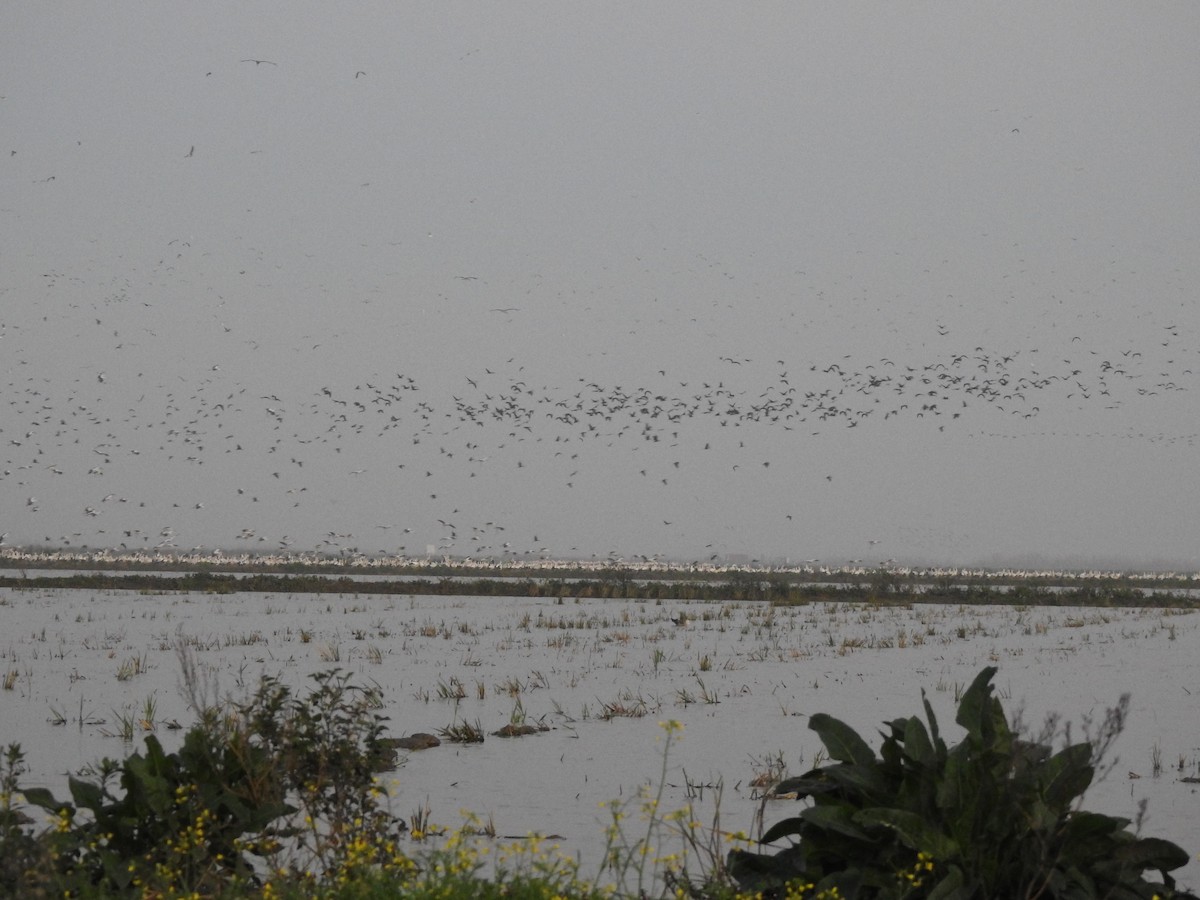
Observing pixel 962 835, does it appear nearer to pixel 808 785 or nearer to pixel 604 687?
pixel 808 785

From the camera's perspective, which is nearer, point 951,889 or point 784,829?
point 951,889

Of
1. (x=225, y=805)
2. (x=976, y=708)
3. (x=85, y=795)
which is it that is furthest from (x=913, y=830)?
(x=85, y=795)

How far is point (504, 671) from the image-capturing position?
1616 centimetres

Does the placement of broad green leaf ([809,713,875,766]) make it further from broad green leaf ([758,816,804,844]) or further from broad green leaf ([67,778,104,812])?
broad green leaf ([67,778,104,812])

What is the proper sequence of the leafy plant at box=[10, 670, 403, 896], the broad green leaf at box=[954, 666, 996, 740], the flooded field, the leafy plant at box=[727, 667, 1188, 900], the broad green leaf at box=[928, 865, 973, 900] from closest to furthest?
the broad green leaf at box=[928, 865, 973, 900] → the leafy plant at box=[727, 667, 1188, 900] → the leafy plant at box=[10, 670, 403, 896] → the broad green leaf at box=[954, 666, 996, 740] → the flooded field

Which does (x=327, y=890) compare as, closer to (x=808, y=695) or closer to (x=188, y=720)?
(x=188, y=720)

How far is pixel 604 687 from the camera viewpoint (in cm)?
1438

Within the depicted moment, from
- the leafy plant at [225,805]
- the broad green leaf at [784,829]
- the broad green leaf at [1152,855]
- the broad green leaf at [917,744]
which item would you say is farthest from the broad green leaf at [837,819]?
the leafy plant at [225,805]

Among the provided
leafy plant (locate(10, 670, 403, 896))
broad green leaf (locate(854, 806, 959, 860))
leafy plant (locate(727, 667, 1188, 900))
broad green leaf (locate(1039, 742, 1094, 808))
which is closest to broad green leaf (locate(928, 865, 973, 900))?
leafy plant (locate(727, 667, 1188, 900))

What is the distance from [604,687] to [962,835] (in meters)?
9.61

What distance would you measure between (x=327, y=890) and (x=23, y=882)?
1066 millimetres

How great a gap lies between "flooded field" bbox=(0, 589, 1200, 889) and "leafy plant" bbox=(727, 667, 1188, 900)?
363 millimetres

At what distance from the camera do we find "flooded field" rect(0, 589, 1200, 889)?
827 centimetres

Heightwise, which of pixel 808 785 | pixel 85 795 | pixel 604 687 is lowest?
pixel 604 687
